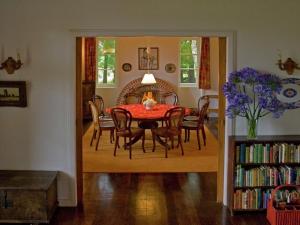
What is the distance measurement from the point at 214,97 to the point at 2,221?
25.7 feet

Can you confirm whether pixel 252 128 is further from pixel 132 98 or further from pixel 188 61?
pixel 188 61

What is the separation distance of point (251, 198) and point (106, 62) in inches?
299

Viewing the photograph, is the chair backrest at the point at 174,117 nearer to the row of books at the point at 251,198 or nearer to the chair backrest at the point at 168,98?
the row of books at the point at 251,198

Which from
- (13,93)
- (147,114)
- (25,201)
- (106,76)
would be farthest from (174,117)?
(106,76)

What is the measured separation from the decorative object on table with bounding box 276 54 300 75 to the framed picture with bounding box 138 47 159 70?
6803 millimetres

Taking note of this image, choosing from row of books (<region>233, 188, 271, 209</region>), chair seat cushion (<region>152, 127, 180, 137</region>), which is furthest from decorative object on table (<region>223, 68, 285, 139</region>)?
chair seat cushion (<region>152, 127, 180, 137</region>)

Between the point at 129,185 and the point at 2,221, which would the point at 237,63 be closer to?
the point at 129,185

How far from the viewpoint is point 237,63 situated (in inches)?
196

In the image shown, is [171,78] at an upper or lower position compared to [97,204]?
upper

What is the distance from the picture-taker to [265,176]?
4.86 meters

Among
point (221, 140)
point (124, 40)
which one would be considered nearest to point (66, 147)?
point (221, 140)

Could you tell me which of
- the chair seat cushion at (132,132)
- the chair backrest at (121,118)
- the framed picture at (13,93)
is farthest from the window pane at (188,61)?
the framed picture at (13,93)

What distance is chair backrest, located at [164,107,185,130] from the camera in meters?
7.38

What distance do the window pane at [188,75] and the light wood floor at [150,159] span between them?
3.52 metres
